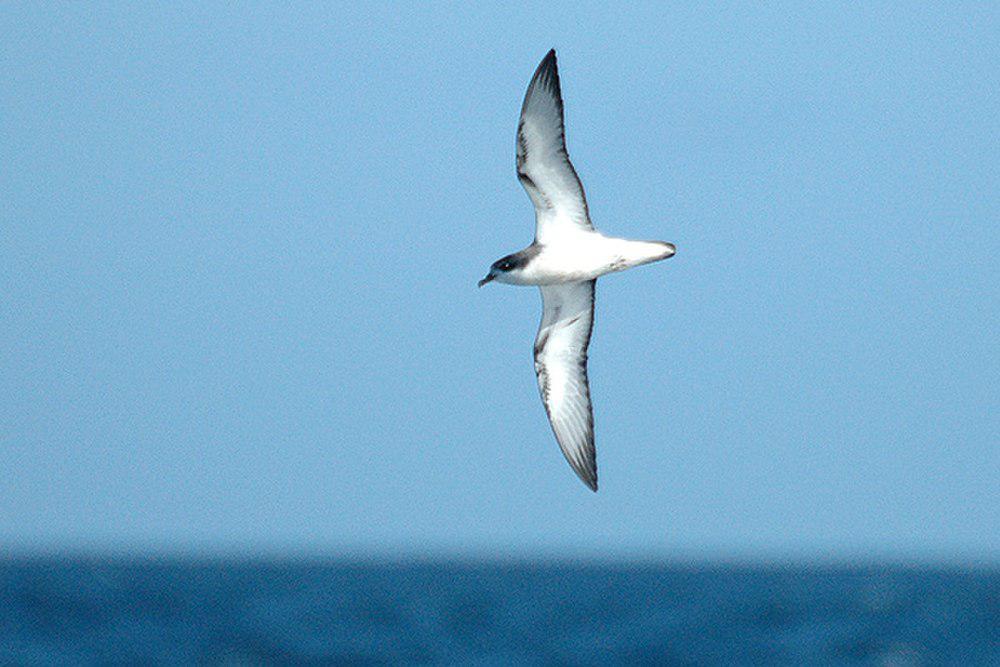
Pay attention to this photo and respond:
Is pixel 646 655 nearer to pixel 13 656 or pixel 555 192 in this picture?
pixel 13 656

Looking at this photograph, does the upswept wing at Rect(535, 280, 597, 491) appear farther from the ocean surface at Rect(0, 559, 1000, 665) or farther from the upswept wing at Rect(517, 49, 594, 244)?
the ocean surface at Rect(0, 559, 1000, 665)

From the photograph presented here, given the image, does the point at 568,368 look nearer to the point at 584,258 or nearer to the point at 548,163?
the point at 584,258

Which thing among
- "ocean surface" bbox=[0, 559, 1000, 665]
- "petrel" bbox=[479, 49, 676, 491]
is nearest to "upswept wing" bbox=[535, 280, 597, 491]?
"petrel" bbox=[479, 49, 676, 491]

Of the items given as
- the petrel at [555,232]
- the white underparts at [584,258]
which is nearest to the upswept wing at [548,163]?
the petrel at [555,232]

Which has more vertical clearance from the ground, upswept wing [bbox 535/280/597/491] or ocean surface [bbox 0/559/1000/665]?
upswept wing [bbox 535/280/597/491]

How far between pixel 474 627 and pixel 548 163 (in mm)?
36726

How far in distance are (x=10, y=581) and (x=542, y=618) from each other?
1357 inches

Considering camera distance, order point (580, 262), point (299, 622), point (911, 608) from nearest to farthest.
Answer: point (580, 262) → point (299, 622) → point (911, 608)

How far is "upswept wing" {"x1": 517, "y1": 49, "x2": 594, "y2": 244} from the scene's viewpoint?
50.5 feet

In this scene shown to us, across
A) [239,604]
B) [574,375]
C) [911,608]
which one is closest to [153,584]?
[239,604]

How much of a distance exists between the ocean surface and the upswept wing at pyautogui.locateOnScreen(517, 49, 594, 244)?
84.6 feet

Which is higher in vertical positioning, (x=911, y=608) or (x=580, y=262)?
(x=580, y=262)

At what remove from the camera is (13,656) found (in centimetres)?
3947

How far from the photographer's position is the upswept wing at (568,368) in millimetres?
17547
